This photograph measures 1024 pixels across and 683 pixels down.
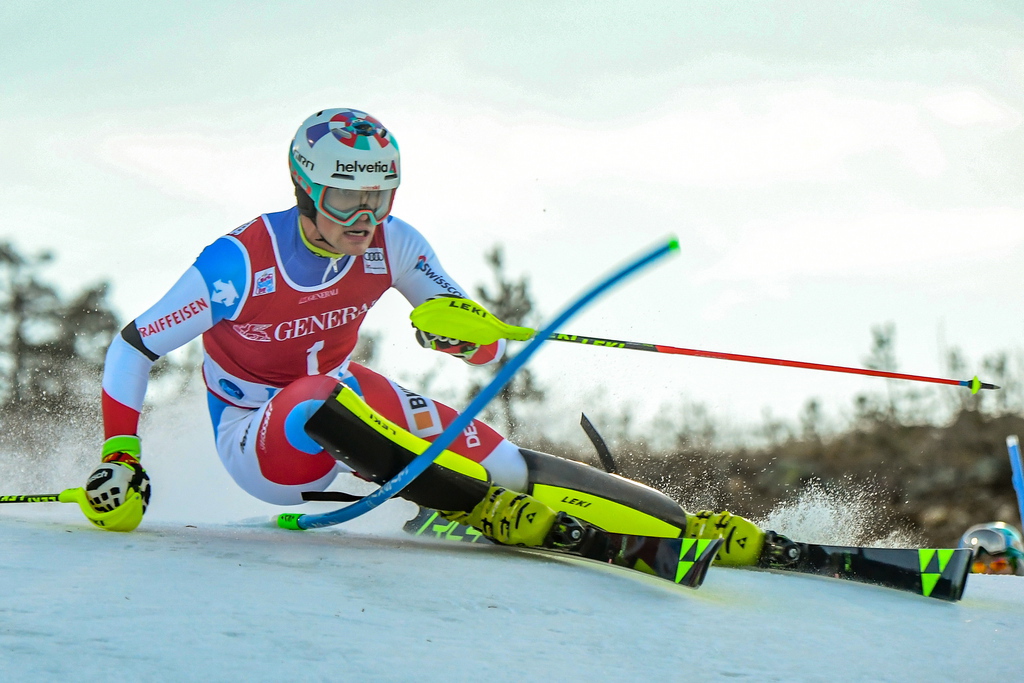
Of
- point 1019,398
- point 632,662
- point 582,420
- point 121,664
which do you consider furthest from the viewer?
point 1019,398

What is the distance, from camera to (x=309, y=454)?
289 cm

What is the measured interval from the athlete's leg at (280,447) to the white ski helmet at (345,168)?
1.86 ft

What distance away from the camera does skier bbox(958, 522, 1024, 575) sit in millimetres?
4258

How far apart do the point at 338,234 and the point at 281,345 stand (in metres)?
0.46

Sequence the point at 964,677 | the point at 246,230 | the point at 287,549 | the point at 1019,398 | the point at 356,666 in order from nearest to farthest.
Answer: the point at 356,666
the point at 964,677
the point at 287,549
the point at 246,230
the point at 1019,398

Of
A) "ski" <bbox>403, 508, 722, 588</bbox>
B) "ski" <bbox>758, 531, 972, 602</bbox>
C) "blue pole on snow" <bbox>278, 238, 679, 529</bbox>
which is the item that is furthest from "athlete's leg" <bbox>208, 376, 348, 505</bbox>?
"ski" <bbox>758, 531, 972, 602</bbox>

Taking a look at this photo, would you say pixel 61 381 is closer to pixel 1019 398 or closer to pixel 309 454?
pixel 309 454

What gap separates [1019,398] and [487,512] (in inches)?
485

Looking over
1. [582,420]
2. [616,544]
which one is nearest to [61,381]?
[582,420]

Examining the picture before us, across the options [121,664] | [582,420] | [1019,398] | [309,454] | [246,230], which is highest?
[1019,398]

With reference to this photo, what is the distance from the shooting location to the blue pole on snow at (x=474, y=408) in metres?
1.97

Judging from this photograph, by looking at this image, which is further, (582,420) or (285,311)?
(582,420)

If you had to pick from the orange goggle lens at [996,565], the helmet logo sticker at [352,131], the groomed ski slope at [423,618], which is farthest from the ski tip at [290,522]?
the orange goggle lens at [996,565]

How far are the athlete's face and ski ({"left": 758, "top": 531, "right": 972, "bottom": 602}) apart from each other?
167 cm
